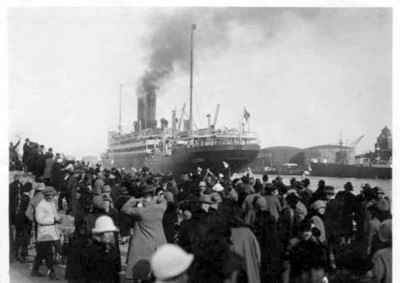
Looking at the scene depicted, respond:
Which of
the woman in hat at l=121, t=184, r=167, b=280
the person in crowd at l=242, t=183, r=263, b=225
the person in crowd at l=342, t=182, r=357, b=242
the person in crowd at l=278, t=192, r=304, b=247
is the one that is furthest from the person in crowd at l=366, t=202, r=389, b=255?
the woman in hat at l=121, t=184, r=167, b=280

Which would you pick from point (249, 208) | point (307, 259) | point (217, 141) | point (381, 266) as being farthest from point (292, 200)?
point (217, 141)

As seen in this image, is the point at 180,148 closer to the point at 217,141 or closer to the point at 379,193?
the point at 217,141

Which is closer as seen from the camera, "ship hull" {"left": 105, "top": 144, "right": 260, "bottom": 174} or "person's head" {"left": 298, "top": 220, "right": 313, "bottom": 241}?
"person's head" {"left": 298, "top": 220, "right": 313, "bottom": 241}

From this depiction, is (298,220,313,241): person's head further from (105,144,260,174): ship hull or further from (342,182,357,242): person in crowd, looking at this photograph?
(105,144,260,174): ship hull

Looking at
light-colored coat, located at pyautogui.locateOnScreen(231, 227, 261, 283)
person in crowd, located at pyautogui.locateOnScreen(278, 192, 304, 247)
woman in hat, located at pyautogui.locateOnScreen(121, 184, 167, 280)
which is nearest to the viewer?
light-colored coat, located at pyautogui.locateOnScreen(231, 227, 261, 283)

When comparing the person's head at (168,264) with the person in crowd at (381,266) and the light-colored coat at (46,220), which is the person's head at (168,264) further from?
the light-colored coat at (46,220)

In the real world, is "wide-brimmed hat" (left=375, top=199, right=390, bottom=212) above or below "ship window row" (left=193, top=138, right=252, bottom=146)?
below
